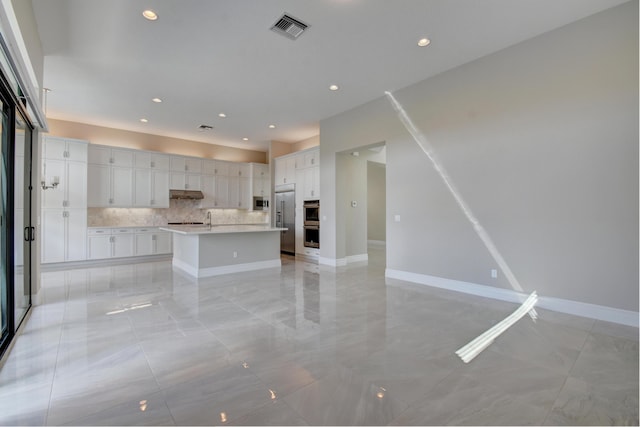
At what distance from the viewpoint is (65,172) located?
6.30 metres

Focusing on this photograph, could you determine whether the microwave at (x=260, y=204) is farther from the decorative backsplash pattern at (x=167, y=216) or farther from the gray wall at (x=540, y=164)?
the gray wall at (x=540, y=164)

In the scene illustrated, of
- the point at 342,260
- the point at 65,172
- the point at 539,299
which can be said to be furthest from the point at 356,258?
the point at 65,172

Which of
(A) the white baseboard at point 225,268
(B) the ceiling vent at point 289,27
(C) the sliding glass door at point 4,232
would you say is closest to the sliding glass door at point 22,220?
(C) the sliding glass door at point 4,232

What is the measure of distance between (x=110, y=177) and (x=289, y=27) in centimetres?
602

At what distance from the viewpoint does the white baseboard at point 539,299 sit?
3094 mm

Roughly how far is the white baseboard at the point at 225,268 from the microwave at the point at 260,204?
3332 millimetres

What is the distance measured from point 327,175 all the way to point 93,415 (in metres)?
5.61

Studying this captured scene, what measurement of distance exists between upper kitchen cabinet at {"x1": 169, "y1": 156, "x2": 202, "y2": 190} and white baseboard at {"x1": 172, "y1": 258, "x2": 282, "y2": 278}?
249 cm

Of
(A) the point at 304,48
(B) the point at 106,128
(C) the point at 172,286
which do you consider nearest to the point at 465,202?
(A) the point at 304,48

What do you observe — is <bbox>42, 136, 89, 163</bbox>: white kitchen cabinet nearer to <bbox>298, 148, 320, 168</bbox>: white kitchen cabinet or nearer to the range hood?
the range hood

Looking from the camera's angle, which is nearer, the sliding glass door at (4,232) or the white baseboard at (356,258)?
the sliding glass door at (4,232)

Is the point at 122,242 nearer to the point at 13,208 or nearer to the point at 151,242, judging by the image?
the point at 151,242

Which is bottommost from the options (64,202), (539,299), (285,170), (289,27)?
(539,299)

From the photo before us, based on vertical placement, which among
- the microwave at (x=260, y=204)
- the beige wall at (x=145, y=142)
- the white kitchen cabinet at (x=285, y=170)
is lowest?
the microwave at (x=260, y=204)
